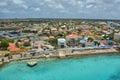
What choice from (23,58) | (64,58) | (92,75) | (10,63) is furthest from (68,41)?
(92,75)

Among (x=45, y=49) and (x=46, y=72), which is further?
(x=45, y=49)

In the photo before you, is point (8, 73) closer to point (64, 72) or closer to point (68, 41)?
point (64, 72)

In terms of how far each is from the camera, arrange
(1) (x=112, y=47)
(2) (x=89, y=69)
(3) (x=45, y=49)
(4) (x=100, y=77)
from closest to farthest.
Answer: (4) (x=100, y=77) < (2) (x=89, y=69) < (3) (x=45, y=49) < (1) (x=112, y=47)

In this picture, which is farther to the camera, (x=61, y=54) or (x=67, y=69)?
(x=61, y=54)

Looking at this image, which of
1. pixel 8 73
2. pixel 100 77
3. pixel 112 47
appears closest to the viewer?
pixel 100 77

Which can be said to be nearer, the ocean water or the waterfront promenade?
the ocean water

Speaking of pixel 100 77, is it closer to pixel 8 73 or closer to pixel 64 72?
pixel 64 72

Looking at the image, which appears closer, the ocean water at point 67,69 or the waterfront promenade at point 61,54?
the ocean water at point 67,69

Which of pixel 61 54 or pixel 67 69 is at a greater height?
pixel 61 54
